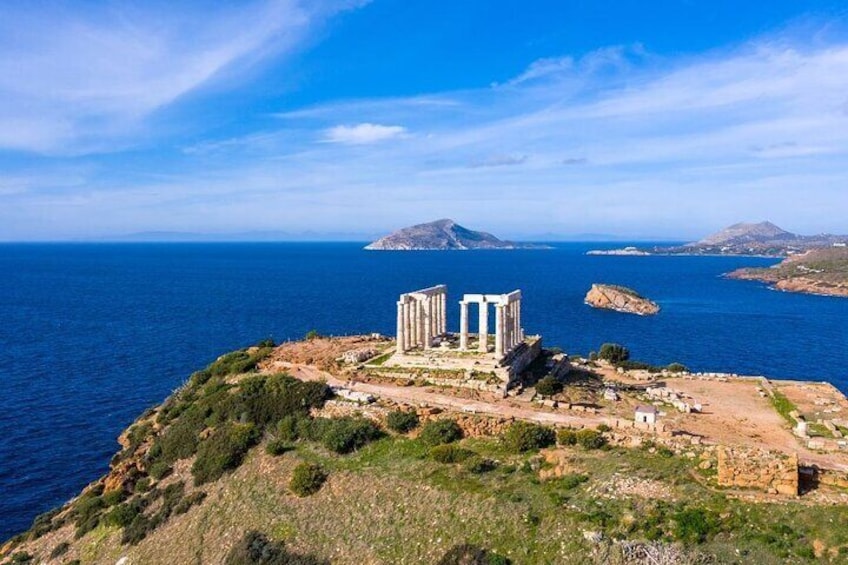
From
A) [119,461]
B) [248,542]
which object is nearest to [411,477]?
[248,542]

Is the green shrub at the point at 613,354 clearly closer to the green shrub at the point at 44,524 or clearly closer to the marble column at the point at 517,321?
the marble column at the point at 517,321

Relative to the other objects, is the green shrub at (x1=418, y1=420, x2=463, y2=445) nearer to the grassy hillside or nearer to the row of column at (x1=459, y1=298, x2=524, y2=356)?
the grassy hillside

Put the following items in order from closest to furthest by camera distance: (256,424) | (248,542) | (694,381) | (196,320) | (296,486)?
1. (248,542)
2. (296,486)
3. (256,424)
4. (694,381)
5. (196,320)

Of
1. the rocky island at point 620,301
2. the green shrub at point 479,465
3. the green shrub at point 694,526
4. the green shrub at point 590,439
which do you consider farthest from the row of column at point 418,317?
the rocky island at point 620,301

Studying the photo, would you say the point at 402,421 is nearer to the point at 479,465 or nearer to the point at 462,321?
the point at 479,465

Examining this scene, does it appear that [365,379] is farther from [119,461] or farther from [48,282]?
[48,282]

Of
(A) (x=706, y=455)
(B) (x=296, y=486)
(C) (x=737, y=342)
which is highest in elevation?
(A) (x=706, y=455)
